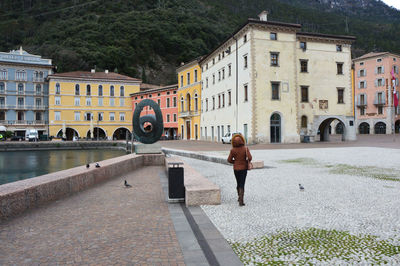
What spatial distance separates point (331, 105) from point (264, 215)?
32.9m

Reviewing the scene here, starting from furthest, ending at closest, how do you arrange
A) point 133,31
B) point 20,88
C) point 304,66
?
point 133,31
point 20,88
point 304,66

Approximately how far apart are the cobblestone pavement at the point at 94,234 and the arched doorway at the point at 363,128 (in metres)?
62.1

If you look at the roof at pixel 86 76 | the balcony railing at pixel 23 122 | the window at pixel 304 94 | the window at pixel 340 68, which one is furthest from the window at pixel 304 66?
the balcony railing at pixel 23 122

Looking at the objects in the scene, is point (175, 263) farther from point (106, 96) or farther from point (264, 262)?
point (106, 96)

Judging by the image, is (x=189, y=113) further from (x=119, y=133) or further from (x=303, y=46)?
(x=303, y=46)

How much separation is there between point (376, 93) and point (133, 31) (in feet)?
226

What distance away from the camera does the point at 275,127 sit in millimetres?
31172

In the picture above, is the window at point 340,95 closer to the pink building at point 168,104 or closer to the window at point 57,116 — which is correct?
the pink building at point 168,104

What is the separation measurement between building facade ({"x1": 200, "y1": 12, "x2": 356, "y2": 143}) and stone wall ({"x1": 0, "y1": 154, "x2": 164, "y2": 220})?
2268 centimetres

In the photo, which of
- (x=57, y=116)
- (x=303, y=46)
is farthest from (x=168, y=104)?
(x=303, y=46)

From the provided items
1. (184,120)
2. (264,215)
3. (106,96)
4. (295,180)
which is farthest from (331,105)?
(106,96)

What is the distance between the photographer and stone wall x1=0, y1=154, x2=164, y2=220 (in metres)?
5.07

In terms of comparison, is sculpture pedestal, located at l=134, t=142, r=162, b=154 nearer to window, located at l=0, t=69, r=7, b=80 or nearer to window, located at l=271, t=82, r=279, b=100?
window, located at l=271, t=82, r=279, b=100

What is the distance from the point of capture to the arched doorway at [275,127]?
31.1m
